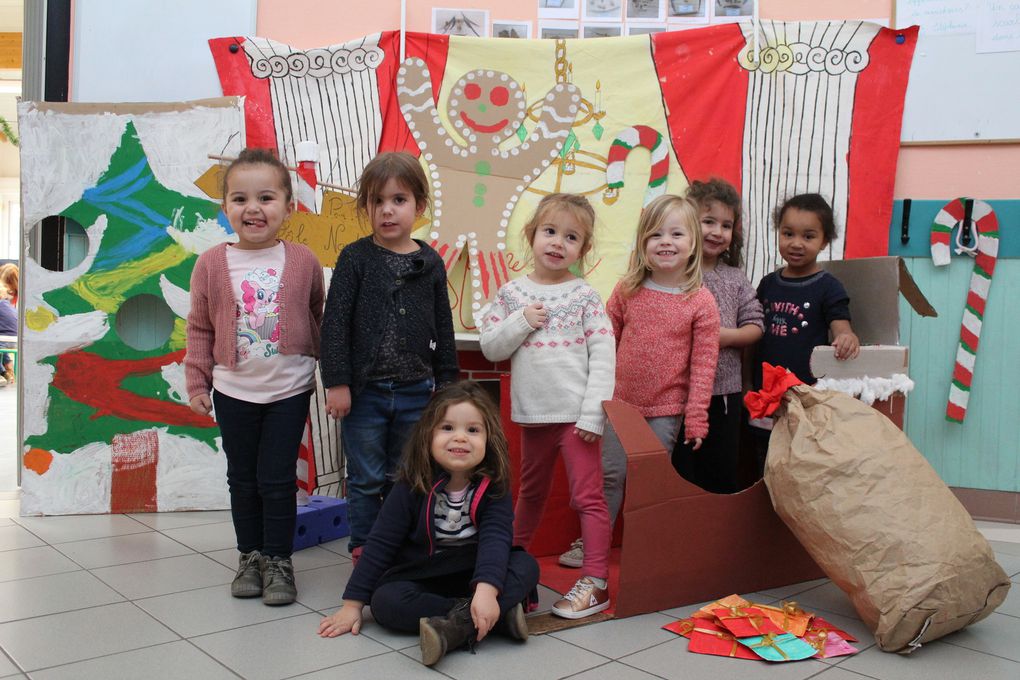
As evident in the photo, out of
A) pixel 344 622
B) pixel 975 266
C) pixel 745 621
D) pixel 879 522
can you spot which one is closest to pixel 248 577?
pixel 344 622

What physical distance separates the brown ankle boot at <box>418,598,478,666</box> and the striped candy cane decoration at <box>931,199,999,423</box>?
2088mm

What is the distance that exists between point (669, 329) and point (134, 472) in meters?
1.82

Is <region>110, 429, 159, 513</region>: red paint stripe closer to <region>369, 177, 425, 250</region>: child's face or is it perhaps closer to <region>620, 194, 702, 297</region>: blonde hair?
<region>369, 177, 425, 250</region>: child's face

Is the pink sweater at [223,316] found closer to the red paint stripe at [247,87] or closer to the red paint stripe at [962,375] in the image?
the red paint stripe at [247,87]

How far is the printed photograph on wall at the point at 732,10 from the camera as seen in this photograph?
3033 millimetres

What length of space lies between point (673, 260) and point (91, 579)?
1622 mm

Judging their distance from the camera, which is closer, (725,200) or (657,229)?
(657,229)

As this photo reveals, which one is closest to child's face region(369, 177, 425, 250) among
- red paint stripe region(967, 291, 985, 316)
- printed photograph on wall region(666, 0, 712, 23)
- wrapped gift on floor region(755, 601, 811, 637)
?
wrapped gift on floor region(755, 601, 811, 637)

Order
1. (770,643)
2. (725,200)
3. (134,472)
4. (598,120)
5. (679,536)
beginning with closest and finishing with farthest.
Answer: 1. (770,643)
2. (679,536)
3. (725,200)
4. (134,472)
5. (598,120)

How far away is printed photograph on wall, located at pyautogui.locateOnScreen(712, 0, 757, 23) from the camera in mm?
3033

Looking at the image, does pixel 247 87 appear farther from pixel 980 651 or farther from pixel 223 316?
pixel 980 651

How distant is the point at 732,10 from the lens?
304 cm

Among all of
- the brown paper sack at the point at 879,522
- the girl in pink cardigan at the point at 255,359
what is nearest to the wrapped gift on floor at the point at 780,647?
the brown paper sack at the point at 879,522

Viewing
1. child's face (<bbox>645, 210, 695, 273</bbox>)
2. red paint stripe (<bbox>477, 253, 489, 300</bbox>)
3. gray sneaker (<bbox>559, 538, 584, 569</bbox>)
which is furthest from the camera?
red paint stripe (<bbox>477, 253, 489, 300</bbox>)
